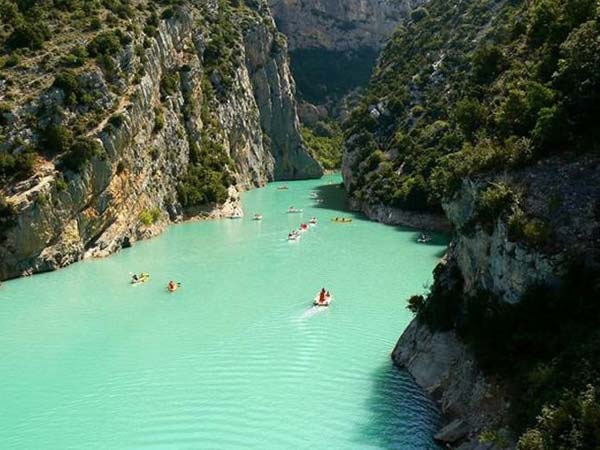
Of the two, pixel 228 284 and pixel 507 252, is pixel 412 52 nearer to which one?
pixel 228 284

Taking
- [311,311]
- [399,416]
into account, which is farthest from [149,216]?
[399,416]

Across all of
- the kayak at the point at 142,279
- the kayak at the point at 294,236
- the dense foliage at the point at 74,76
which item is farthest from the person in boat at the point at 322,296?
the dense foliage at the point at 74,76

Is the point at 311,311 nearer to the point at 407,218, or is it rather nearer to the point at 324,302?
the point at 324,302

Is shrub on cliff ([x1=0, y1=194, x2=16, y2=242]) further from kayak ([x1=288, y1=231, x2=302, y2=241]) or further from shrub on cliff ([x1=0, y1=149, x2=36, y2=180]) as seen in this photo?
kayak ([x1=288, y1=231, x2=302, y2=241])

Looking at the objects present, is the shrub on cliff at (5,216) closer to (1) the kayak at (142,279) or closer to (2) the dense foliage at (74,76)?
(2) the dense foliage at (74,76)

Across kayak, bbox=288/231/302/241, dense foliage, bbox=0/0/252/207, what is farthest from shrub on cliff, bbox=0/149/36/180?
kayak, bbox=288/231/302/241

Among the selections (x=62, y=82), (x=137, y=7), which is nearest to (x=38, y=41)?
(x=62, y=82)
